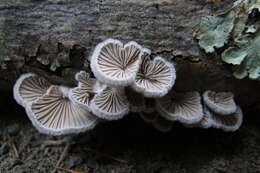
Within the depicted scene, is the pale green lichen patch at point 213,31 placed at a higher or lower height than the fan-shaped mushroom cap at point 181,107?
higher

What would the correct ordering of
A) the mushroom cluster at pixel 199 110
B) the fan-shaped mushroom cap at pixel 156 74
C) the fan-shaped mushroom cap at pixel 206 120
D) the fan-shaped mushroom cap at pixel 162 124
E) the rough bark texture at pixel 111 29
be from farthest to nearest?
the fan-shaped mushroom cap at pixel 162 124 < the fan-shaped mushroom cap at pixel 206 120 < the mushroom cluster at pixel 199 110 < the rough bark texture at pixel 111 29 < the fan-shaped mushroom cap at pixel 156 74

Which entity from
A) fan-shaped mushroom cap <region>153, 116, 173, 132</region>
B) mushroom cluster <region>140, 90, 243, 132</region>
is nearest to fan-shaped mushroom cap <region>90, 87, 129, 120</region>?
mushroom cluster <region>140, 90, 243, 132</region>

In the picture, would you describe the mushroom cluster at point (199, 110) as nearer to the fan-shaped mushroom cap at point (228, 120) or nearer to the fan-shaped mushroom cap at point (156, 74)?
the fan-shaped mushroom cap at point (228, 120)

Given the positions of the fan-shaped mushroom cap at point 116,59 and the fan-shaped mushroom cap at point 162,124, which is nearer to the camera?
the fan-shaped mushroom cap at point 116,59

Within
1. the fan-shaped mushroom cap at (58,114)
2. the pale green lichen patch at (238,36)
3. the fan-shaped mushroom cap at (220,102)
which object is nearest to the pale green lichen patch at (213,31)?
the pale green lichen patch at (238,36)

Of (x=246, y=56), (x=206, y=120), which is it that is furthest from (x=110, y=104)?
(x=246, y=56)

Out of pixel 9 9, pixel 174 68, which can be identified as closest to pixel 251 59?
pixel 174 68

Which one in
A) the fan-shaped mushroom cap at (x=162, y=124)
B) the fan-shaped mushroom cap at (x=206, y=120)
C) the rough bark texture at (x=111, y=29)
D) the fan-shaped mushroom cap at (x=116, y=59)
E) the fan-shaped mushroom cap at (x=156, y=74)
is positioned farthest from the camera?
the fan-shaped mushroom cap at (x=162, y=124)

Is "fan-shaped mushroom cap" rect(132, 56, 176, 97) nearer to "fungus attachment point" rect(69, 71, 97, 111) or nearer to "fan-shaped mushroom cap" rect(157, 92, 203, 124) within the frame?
"fan-shaped mushroom cap" rect(157, 92, 203, 124)
